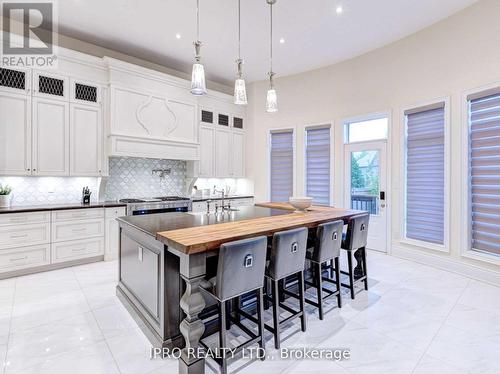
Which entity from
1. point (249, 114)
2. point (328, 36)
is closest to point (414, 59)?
point (328, 36)

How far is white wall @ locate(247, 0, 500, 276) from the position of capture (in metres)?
3.59

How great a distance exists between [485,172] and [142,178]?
552 centimetres

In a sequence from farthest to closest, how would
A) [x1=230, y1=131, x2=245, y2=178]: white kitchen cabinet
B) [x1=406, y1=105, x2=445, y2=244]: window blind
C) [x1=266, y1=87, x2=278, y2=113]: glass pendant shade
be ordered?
[x1=230, y1=131, x2=245, y2=178]: white kitchen cabinet → [x1=406, y1=105, x2=445, y2=244]: window blind → [x1=266, y1=87, x2=278, y2=113]: glass pendant shade

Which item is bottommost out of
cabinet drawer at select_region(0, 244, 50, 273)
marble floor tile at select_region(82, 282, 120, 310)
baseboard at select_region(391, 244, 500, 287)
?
A: marble floor tile at select_region(82, 282, 120, 310)

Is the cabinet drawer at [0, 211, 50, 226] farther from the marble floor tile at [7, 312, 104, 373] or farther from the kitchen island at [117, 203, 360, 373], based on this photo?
the marble floor tile at [7, 312, 104, 373]

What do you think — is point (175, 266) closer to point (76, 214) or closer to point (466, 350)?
point (466, 350)

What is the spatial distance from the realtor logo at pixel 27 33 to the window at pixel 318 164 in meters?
4.77

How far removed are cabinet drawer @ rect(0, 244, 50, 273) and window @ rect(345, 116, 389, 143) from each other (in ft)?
17.8

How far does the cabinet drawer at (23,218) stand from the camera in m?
3.46

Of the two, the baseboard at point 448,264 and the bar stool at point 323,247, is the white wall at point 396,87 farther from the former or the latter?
the bar stool at point 323,247

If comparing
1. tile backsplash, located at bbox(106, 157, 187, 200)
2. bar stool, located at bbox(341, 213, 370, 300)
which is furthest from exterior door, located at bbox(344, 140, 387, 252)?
tile backsplash, located at bbox(106, 157, 187, 200)

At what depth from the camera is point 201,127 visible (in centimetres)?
575

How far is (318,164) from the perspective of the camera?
18.8ft

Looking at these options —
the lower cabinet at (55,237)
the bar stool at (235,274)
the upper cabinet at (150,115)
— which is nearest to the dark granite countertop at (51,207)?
the lower cabinet at (55,237)
